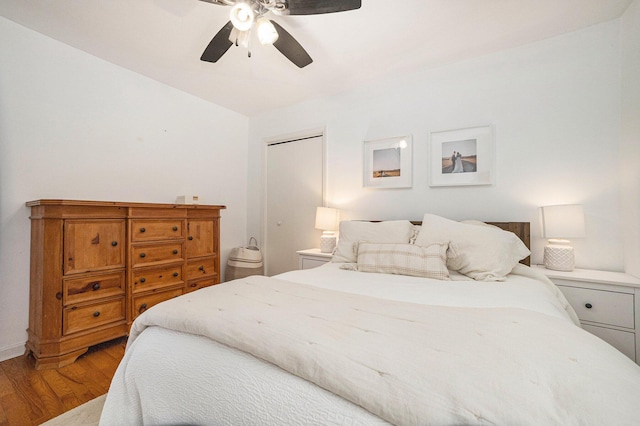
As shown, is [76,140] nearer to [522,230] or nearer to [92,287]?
[92,287]

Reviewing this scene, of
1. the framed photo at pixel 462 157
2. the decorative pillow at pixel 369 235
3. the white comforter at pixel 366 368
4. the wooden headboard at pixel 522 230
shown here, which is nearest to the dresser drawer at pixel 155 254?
the white comforter at pixel 366 368

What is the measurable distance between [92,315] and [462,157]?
3.32 meters

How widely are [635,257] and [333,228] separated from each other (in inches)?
89.1

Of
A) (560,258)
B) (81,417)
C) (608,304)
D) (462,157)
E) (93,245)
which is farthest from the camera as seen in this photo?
(462,157)

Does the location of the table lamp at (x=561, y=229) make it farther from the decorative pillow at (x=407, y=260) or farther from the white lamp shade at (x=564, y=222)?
the decorative pillow at (x=407, y=260)

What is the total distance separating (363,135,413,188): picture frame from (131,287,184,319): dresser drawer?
7.31 ft

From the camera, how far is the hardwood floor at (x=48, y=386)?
1.41 meters

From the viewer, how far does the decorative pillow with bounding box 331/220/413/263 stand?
6.87 feet

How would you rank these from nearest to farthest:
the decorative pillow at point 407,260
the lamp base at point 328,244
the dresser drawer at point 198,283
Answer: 1. the decorative pillow at point 407,260
2. the dresser drawer at point 198,283
3. the lamp base at point 328,244

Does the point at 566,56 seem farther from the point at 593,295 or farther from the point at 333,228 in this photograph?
the point at 333,228

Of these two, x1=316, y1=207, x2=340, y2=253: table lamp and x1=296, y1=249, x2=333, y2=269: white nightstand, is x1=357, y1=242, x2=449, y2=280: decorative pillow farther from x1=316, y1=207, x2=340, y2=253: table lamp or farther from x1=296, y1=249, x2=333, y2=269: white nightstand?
x1=316, y1=207, x2=340, y2=253: table lamp

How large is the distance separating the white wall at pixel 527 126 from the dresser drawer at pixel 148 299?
2.02 meters

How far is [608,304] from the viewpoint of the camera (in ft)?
5.48

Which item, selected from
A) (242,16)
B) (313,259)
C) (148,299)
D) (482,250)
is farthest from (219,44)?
(482,250)
